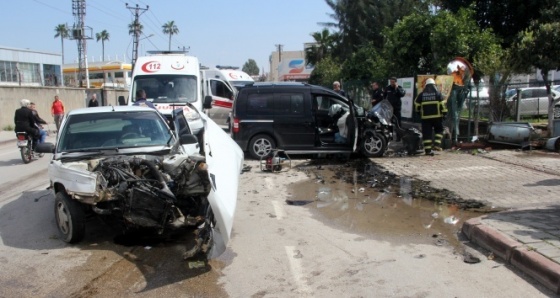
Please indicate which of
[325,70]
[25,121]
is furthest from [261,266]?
[325,70]

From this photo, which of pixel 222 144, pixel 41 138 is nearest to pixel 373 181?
pixel 222 144

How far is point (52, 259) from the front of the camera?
542 centimetres

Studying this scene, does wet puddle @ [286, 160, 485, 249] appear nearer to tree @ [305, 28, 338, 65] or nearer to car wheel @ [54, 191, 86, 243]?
car wheel @ [54, 191, 86, 243]

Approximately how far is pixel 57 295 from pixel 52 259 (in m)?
1.05

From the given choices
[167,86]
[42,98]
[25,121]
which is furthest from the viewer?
[42,98]

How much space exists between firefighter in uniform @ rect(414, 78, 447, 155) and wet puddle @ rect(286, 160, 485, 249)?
7.06ft

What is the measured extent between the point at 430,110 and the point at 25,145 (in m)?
10.7

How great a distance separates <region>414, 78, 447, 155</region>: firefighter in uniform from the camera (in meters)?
11.7

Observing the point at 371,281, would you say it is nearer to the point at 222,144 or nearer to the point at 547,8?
the point at 222,144

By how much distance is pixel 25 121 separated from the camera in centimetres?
1316

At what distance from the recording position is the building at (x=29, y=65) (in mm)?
42281

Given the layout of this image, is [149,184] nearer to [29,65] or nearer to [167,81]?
[167,81]

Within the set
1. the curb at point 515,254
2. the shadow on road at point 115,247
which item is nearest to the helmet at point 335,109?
the curb at point 515,254

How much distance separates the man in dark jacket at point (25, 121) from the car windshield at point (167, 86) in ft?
9.33
